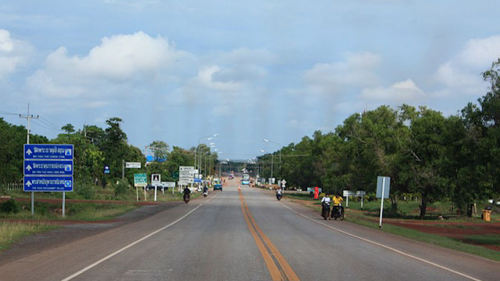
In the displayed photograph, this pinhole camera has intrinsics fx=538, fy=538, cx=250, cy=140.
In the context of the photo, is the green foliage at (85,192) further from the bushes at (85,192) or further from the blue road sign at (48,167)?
the blue road sign at (48,167)

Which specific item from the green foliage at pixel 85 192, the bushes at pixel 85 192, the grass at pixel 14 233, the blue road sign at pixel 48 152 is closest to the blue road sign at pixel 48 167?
the blue road sign at pixel 48 152

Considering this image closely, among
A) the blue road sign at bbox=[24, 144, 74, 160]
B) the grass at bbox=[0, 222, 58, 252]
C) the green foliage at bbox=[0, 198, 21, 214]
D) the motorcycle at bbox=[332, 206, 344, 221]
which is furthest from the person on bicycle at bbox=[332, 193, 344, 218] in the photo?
the green foliage at bbox=[0, 198, 21, 214]

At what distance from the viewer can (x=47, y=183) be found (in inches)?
1309

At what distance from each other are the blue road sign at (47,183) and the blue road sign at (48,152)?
124 centimetres

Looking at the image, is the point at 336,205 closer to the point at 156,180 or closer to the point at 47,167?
the point at 47,167

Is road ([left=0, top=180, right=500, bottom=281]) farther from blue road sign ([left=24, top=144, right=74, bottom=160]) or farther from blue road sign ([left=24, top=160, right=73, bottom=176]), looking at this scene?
blue road sign ([left=24, top=144, right=74, bottom=160])

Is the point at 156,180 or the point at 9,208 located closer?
the point at 9,208

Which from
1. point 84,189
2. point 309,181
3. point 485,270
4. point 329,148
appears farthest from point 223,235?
point 309,181

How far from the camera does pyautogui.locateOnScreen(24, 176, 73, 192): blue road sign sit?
32.9 metres

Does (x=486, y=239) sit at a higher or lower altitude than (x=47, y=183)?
lower

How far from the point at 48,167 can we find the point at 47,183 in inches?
38.9

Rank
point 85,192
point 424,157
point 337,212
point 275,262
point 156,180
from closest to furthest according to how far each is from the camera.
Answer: point 275,262
point 337,212
point 424,157
point 156,180
point 85,192

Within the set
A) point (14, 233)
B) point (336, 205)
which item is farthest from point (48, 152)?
point (336, 205)

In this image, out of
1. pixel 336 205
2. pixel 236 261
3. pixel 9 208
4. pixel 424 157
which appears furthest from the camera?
pixel 424 157
